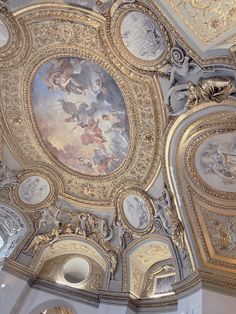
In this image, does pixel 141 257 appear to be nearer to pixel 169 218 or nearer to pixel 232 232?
pixel 169 218

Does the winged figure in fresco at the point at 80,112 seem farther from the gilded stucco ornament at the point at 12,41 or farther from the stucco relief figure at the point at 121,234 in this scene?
the stucco relief figure at the point at 121,234

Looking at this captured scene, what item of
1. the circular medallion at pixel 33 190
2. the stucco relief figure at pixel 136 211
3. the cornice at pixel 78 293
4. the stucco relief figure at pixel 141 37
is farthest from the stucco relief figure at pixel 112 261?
the stucco relief figure at pixel 141 37

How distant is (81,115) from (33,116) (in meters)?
2.00

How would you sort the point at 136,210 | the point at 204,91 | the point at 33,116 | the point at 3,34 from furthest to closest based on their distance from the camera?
1. the point at 33,116
2. the point at 136,210
3. the point at 3,34
4. the point at 204,91

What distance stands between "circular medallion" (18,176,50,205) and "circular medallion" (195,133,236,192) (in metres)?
6.88

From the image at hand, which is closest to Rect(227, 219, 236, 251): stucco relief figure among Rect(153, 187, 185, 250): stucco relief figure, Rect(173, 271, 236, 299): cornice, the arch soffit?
Rect(173, 271, 236, 299): cornice

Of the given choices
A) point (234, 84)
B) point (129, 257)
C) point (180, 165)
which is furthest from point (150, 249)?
point (234, 84)

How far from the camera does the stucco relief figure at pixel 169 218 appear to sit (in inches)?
412

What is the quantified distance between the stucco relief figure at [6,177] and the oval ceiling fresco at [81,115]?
1.88 meters

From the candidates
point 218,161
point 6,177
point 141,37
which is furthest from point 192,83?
point 6,177

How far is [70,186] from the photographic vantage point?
46.4ft

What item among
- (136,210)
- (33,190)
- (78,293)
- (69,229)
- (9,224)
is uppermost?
(33,190)

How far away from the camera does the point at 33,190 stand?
14.0 m

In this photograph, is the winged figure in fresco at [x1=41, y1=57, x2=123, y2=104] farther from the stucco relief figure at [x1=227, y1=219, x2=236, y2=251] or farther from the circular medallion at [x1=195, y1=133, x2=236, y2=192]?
the stucco relief figure at [x1=227, y1=219, x2=236, y2=251]
